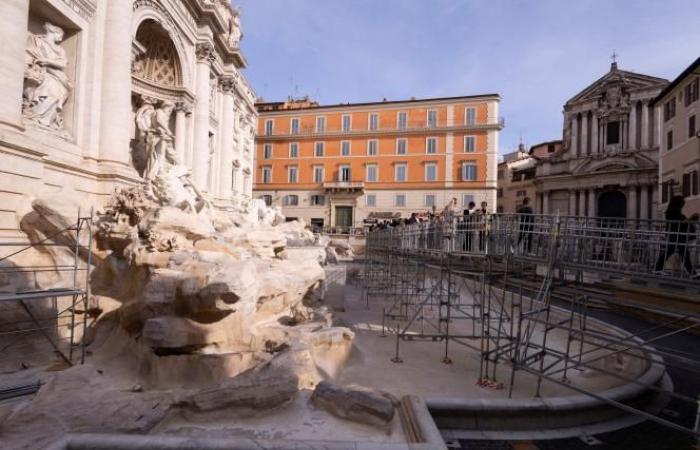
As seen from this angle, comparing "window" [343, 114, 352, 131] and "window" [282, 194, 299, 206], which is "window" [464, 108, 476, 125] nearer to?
→ "window" [343, 114, 352, 131]

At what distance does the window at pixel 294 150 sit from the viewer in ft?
116

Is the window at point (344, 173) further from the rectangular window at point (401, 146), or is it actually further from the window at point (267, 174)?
the window at point (267, 174)

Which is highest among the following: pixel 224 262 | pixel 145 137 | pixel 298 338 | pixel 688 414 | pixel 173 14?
pixel 173 14

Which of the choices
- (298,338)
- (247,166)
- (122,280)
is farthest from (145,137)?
(247,166)

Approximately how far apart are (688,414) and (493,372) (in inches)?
92.3

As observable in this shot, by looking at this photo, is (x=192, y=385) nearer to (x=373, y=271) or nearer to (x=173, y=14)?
(x=373, y=271)

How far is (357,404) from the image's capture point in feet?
12.4

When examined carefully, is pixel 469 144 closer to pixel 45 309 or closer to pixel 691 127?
pixel 691 127

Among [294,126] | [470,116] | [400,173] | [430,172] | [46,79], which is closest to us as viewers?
[46,79]

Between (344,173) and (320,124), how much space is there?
5.29 m

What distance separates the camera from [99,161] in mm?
10000

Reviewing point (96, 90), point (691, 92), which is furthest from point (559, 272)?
point (691, 92)

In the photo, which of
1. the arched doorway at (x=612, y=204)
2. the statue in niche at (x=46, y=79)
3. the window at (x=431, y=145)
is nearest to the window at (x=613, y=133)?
the arched doorway at (x=612, y=204)

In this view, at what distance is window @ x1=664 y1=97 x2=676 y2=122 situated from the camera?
63.6ft
